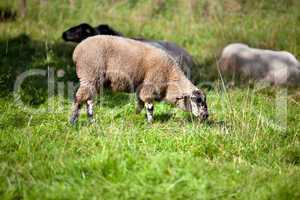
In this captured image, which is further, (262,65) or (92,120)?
(262,65)

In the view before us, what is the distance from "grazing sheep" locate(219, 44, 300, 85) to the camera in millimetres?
10312

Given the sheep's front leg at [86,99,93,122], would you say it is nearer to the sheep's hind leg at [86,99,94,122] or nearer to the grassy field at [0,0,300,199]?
the sheep's hind leg at [86,99,94,122]

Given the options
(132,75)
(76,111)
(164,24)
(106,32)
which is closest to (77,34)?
(106,32)

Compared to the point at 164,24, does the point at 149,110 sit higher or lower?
lower

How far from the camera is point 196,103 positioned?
7328 millimetres

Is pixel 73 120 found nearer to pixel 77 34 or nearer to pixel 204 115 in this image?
pixel 204 115

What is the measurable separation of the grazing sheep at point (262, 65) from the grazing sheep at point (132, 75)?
10.6 feet

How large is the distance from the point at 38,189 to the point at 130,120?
2886mm

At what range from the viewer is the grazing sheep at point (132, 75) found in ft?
22.5

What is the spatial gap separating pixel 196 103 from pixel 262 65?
371cm

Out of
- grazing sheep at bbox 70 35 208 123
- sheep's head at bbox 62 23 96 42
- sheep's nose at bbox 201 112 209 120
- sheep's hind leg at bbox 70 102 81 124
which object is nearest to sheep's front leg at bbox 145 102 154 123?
grazing sheep at bbox 70 35 208 123

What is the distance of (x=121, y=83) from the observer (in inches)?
283

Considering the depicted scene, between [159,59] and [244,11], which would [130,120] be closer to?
[159,59]

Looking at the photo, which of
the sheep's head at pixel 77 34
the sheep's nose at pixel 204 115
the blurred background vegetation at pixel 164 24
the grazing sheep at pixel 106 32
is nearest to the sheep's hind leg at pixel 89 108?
the sheep's nose at pixel 204 115
